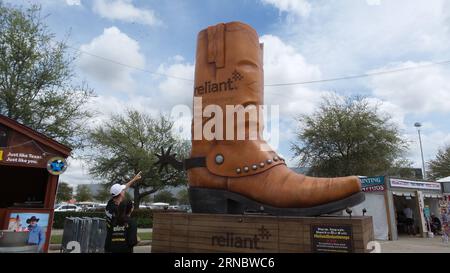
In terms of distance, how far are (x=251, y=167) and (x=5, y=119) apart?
535 centimetres

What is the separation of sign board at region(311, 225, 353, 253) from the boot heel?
97cm

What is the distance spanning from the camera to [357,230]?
7.82ft

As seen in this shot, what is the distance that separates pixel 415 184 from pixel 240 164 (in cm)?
1229

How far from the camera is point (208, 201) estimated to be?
10.6 feet

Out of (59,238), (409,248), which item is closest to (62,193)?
(59,238)

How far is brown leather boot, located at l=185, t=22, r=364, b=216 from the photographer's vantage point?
9.12 feet

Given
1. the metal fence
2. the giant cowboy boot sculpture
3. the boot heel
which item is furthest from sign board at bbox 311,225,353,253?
the metal fence

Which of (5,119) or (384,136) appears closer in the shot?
(5,119)

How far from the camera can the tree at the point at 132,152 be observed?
18.6 meters

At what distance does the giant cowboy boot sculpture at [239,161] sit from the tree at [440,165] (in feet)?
88.2
